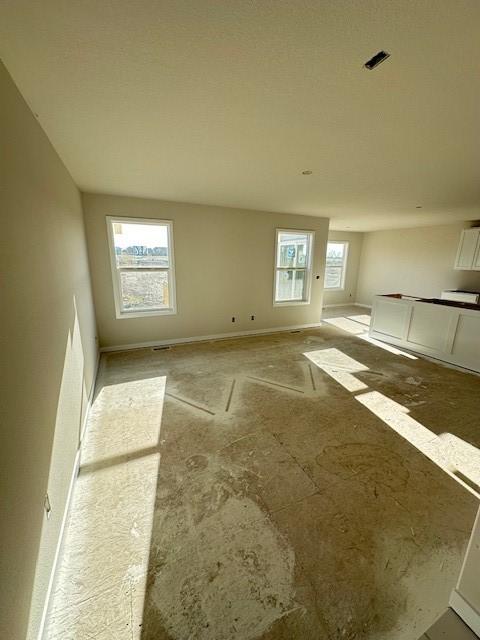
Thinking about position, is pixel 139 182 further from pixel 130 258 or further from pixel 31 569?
pixel 31 569

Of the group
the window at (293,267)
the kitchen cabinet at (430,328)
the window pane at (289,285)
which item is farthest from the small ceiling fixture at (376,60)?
the window pane at (289,285)

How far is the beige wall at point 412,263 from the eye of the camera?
617 cm

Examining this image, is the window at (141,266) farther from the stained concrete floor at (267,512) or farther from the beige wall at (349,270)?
the beige wall at (349,270)

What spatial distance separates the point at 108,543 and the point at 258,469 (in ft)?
3.54

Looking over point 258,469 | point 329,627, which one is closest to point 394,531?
point 329,627

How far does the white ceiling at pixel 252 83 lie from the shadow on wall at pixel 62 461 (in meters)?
1.58

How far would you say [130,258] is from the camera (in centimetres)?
433

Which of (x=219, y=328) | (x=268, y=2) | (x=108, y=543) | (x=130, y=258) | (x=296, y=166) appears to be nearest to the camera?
(x=268, y=2)

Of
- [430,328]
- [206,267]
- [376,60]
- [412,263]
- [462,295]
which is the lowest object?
[430,328]

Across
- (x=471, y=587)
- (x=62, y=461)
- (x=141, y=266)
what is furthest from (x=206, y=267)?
(x=471, y=587)

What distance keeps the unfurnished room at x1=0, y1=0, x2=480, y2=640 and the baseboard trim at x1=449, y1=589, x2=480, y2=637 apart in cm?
1

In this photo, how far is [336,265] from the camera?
8188 mm

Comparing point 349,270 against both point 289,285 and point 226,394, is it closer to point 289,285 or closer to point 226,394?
point 289,285

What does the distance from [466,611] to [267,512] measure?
1.00 m
